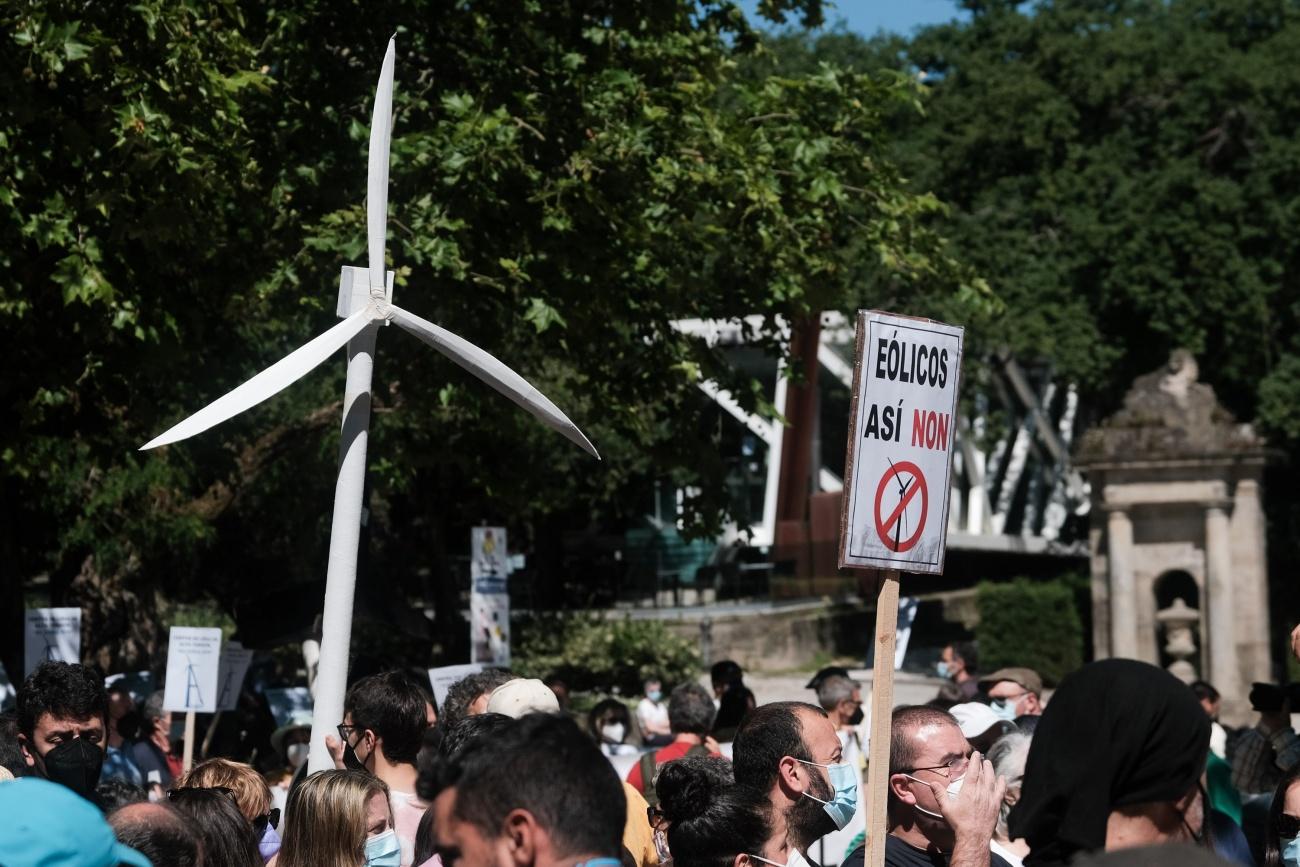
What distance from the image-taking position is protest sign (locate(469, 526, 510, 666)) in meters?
13.2

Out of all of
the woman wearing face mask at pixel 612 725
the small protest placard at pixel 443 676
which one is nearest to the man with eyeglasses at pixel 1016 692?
the small protest placard at pixel 443 676

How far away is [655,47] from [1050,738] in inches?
473

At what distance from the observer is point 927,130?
39.8 m

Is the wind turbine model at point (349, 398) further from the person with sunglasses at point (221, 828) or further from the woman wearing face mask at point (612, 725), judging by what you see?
the woman wearing face mask at point (612, 725)

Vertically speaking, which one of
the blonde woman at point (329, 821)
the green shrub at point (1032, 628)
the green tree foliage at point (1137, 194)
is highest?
the green tree foliage at point (1137, 194)

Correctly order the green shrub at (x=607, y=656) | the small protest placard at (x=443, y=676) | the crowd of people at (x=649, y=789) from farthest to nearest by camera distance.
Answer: the green shrub at (x=607, y=656)
the small protest placard at (x=443, y=676)
the crowd of people at (x=649, y=789)

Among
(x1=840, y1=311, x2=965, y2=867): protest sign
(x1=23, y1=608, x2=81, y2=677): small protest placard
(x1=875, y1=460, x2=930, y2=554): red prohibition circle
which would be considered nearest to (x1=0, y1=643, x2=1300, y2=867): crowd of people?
(x1=840, y1=311, x2=965, y2=867): protest sign

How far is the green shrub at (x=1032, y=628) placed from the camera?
32.3 m

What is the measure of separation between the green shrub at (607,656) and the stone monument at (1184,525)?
6637 mm

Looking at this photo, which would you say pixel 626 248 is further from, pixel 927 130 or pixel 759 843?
pixel 927 130

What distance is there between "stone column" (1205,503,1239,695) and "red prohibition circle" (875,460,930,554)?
2138cm

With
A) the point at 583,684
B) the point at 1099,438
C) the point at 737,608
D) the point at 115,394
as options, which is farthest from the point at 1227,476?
the point at 115,394

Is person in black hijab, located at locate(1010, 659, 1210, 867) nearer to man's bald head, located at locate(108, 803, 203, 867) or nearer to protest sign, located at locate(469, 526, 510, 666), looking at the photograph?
man's bald head, located at locate(108, 803, 203, 867)

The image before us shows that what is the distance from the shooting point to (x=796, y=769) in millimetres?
5266
